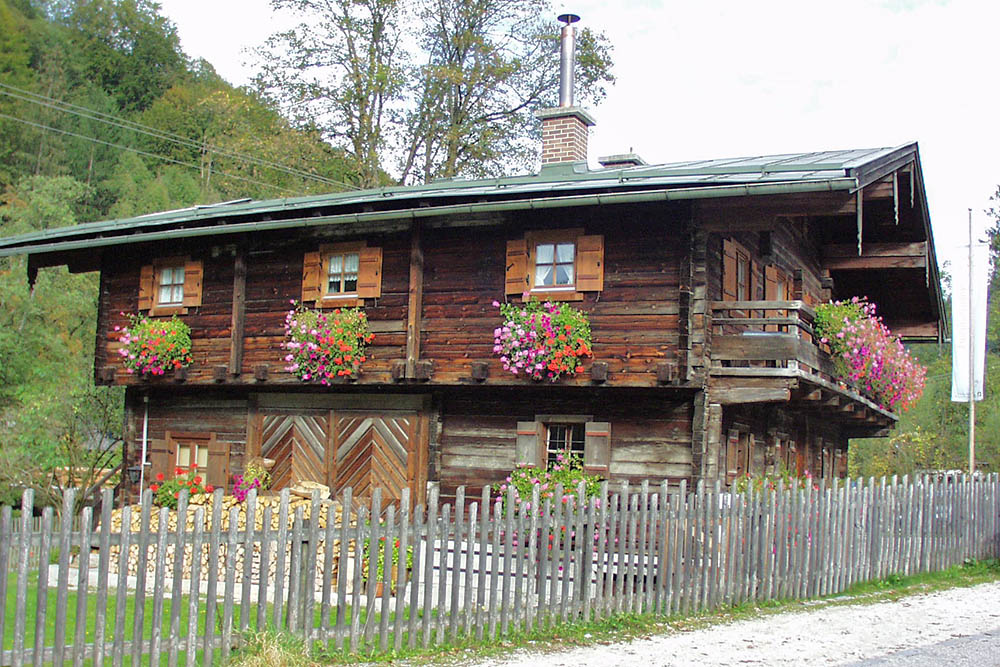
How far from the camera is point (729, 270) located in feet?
54.0

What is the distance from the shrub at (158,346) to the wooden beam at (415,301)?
15.3 feet

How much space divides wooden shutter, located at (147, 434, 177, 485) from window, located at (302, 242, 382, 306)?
461 cm

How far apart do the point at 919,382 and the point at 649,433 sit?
695 centimetres

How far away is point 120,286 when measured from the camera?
2033 centimetres

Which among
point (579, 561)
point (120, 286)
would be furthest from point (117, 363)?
point (579, 561)

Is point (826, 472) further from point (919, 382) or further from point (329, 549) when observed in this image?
point (329, 549)

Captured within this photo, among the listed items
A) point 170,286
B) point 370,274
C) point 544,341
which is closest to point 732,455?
point 544,341

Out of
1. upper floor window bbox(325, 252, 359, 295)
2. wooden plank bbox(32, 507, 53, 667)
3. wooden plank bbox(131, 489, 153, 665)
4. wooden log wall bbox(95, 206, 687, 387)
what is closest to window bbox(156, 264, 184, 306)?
wooden log wall bbox(95, 206, 687, 387)

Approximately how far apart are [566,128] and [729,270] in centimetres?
455

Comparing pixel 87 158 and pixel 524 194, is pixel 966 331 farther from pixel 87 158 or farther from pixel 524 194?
pixel 87 158

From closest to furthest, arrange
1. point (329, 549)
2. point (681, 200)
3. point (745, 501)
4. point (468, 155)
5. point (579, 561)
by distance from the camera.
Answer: point (329, 549)
point (579, 561)
point (745, 501)
point (681, 200)
point (468, 155)

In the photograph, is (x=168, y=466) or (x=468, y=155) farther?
(x=468, y=155)

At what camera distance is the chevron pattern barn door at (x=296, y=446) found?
1819 centimetres

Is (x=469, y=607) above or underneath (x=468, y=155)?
underneath
